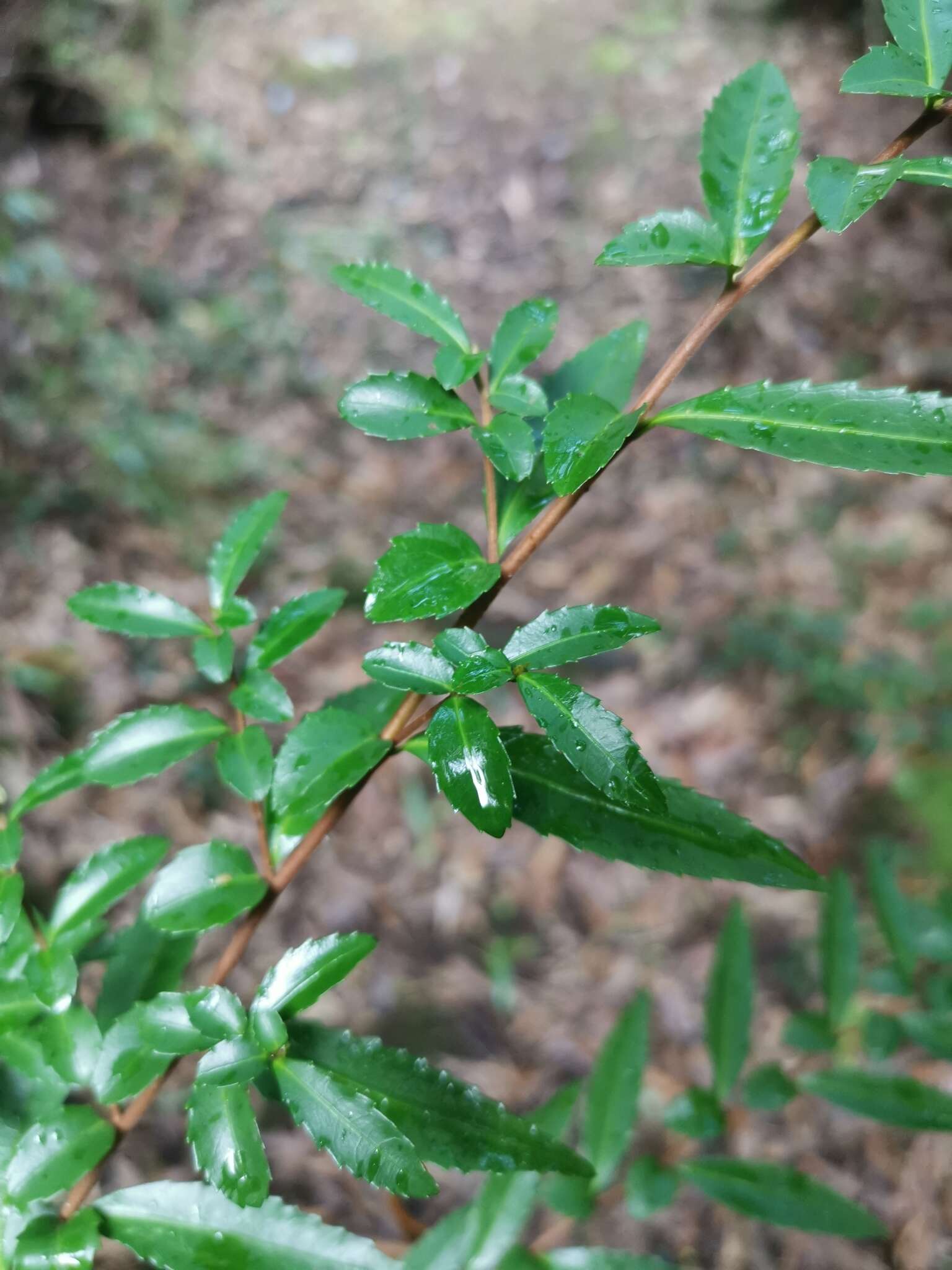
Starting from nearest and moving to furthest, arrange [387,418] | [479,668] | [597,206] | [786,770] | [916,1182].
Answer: [479,668]
[387,418]
[916,1182]
[786,770]
[597,206]

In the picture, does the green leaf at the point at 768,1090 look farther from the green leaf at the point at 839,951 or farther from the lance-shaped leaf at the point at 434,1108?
the lance-shaped leaf at the point at 434,1108

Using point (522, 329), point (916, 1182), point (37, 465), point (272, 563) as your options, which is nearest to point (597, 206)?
point (272, 563)

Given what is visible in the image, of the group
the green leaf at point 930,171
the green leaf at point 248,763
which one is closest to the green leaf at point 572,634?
the green leaf at point 248,763

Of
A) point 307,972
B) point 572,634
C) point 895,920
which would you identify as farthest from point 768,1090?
point 572,634

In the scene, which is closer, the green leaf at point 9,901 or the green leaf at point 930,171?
the green leaf at point 930,171

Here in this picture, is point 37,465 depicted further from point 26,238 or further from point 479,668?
point 479,668

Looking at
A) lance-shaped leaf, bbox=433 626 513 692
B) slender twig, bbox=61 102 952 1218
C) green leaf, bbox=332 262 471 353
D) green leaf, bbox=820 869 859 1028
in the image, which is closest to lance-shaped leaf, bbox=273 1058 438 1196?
slender twig, bbox=61 102 952 1218

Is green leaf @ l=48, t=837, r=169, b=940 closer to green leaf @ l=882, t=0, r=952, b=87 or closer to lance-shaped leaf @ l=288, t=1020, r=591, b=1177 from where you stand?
lance-shaped leaf @ l=288, t=1020, r=591, b=1177
